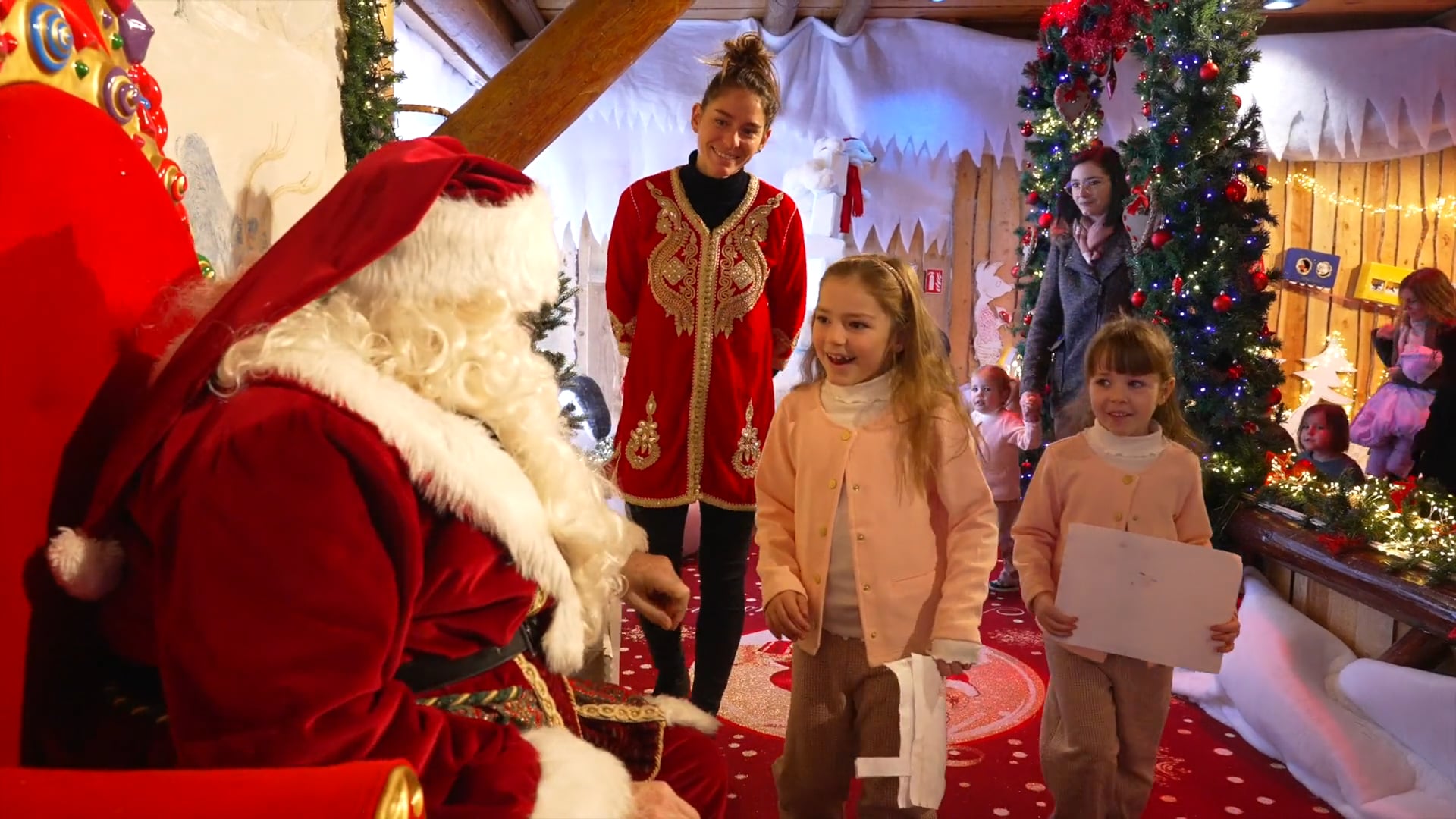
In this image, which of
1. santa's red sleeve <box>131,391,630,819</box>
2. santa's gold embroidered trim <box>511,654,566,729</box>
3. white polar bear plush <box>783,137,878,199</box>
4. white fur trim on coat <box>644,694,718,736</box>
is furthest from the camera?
white polar bear plush <box>783,137,878,199</box>

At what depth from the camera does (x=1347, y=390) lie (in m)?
7.05

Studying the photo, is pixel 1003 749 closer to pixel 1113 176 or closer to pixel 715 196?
pixel 715 196

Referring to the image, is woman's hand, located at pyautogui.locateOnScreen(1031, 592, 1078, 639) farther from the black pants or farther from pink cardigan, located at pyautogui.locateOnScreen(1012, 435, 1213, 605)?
the black pants

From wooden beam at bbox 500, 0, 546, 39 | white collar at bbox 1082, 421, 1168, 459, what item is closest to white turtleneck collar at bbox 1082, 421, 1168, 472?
white collar at bbox 1082, 421, 1168, 459

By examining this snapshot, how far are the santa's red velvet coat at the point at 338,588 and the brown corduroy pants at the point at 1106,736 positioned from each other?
1.35 metres

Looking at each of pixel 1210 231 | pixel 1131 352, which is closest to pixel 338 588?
pixel 1131 352

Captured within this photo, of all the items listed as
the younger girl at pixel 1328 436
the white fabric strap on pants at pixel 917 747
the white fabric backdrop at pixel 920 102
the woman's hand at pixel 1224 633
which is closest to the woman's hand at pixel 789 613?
the white fabric strap on pants at pixel 917 747

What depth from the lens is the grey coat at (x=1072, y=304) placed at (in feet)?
13.5

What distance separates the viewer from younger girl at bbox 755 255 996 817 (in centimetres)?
192

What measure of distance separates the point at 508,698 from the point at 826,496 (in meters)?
0.92

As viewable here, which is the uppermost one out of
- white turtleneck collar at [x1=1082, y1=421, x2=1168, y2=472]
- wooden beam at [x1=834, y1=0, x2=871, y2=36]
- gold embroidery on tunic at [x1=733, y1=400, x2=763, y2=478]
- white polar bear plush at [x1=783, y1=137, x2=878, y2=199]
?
wooden beam at [x1=834, y1=0, x2=871, y2=36]

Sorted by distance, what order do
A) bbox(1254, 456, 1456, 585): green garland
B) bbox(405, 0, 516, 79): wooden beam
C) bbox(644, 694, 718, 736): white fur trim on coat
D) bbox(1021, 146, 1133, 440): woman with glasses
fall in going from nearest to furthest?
bbox(644, 694, 718, 736): white fur trim on coat → bbox(1254, 456, 1456, 585): green garland → bbox(1021, 146, 1133, 440): woman with glasses → bbox(405, 0, 516, 79): wooden beam

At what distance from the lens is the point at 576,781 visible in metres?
1.11

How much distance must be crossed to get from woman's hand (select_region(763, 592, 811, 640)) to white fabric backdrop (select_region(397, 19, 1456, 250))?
4947 millimetres
